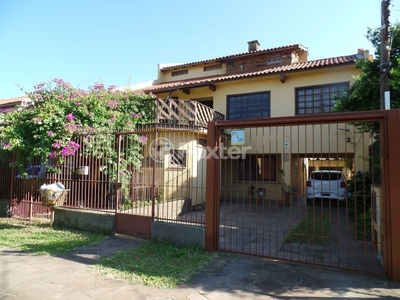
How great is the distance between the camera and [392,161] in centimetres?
377

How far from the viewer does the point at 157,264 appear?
14.6ft

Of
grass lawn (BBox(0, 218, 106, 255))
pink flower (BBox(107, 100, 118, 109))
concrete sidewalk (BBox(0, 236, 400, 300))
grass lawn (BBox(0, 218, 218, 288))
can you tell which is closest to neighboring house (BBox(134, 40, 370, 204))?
pink flower (BBox(107, 100, 118, 109))

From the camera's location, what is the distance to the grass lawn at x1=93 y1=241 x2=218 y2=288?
12.8 ft

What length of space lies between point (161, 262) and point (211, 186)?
5.42 ft

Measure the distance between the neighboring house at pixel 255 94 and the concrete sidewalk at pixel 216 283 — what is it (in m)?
4.80

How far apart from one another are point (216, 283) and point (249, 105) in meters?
10.2

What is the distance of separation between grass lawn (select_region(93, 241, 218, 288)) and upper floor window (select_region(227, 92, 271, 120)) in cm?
888

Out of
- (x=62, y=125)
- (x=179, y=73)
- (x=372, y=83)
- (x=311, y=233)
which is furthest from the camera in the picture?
(x=179, y=73)

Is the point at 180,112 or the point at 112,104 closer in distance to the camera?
the point at 112,104

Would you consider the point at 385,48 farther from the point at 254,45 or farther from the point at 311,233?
the point at 254,45

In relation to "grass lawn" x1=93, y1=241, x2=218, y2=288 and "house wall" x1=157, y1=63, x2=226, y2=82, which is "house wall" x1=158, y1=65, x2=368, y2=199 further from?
"grass lawn" x1=93, y1=241, x2=218, y2=288

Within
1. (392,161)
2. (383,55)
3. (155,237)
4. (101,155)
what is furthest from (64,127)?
(383,55)

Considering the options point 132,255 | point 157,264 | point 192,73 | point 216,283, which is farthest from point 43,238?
point 192,73

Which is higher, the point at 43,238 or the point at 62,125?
the point at 62,125
